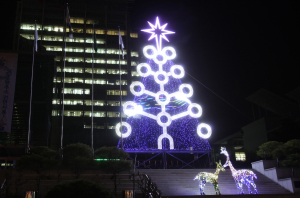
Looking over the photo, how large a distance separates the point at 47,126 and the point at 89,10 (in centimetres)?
5609

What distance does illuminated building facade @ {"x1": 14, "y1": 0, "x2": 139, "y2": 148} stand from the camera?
69.6m

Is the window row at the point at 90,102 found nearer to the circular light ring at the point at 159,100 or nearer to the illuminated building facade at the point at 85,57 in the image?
the illuminated building facade at the point at 85,57

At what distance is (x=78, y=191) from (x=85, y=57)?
2872 inches

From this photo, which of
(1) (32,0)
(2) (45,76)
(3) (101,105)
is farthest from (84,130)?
(1) (32,0)

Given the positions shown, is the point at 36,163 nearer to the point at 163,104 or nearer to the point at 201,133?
the point at 163,104

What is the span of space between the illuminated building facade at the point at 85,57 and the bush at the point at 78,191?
59.6 metres

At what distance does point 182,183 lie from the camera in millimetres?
19297

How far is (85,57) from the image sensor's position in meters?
77.4

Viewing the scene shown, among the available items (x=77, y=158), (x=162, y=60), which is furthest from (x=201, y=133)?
(x=77, y=158)

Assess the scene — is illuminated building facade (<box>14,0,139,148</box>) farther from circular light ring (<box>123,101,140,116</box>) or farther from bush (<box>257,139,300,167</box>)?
bush (<box>257,139,300,167</box>)

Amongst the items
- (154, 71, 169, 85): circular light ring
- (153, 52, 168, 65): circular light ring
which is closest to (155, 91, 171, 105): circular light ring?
(154, 71, 169, 85): circular light ring

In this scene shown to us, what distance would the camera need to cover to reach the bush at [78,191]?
7625 millimetres

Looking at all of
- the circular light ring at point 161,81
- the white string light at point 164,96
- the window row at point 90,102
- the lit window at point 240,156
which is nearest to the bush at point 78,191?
the white string light at point 164,96

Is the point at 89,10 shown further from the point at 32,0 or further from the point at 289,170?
the point at 289,170
